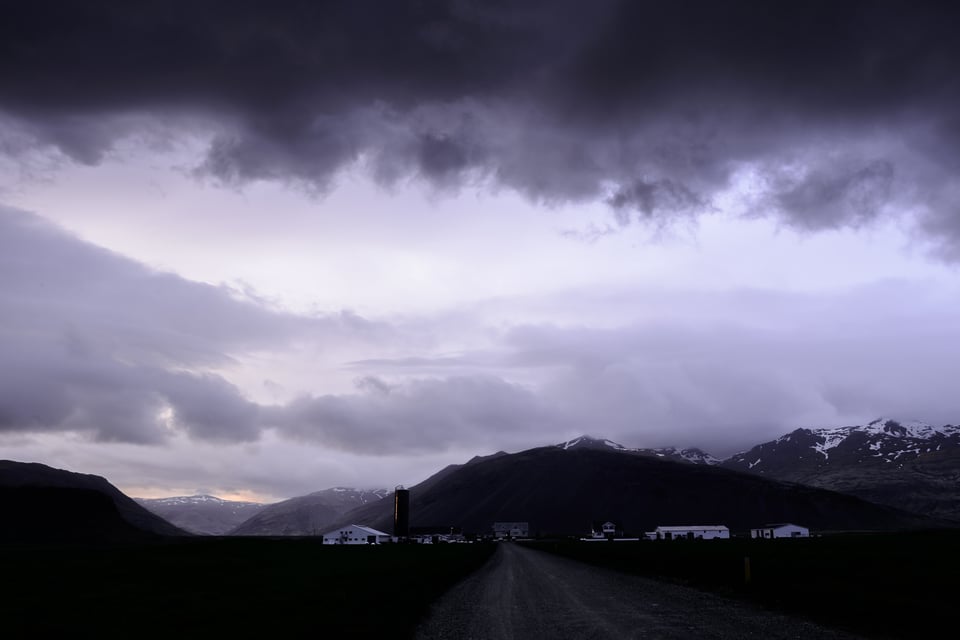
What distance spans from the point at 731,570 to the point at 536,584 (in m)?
19.3

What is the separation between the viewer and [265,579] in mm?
61219

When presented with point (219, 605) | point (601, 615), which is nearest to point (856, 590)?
point (601, 615)

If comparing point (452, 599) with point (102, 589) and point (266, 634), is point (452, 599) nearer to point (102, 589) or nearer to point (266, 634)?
point (266, 634)

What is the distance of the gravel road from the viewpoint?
25.9 metres

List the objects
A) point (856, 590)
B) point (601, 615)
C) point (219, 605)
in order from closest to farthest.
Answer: point (601, 615), point (219, 605), point (856, 590)

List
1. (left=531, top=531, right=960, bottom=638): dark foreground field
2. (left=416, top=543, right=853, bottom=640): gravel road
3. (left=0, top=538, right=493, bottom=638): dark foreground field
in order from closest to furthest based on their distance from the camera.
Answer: (left=416, top=543, right=853, bottom=640): gravel road
(left=531, top=531, right=960, bottom=638): dark foreground field
(left=0, top=538, right=493, bottom=638): dark foreground field

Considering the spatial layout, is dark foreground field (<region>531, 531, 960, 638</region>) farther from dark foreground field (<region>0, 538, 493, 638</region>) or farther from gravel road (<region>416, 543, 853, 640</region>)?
dark foreground field (<region>0, 538, 493, 638</region>)

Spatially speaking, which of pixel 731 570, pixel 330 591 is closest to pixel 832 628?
pixel 330 591

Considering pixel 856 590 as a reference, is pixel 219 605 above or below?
below

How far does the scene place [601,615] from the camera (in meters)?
30.8

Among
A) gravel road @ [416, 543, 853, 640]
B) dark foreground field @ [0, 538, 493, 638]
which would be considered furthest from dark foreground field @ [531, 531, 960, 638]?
dark foreground field @ [0, 538, 493, 638]

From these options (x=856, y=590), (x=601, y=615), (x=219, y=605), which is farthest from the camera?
(x=856, y=590)

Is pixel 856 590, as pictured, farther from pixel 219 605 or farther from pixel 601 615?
pixel 219 605

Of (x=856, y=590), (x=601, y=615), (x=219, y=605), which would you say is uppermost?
(x=601, y=615)
